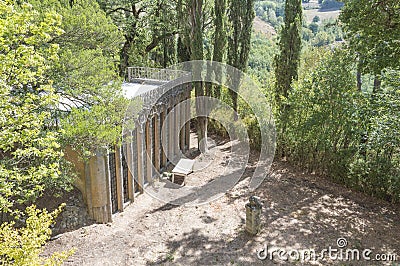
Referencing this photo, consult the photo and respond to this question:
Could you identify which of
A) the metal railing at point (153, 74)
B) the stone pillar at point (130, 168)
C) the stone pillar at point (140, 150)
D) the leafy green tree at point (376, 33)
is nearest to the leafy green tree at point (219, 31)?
the metal railing at point (153, 74)

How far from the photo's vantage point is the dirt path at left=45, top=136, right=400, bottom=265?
23.7ft

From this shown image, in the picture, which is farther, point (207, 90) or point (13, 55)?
point (207, 90)

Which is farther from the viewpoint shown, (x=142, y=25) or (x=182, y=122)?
(x=142, y=25)

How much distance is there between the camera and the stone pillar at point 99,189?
7977 millimetres

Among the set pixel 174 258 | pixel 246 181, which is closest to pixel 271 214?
pixel 246 181

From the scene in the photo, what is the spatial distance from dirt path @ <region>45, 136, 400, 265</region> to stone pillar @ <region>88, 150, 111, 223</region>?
0.32 meters

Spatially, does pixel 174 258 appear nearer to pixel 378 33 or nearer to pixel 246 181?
pixel 246 181

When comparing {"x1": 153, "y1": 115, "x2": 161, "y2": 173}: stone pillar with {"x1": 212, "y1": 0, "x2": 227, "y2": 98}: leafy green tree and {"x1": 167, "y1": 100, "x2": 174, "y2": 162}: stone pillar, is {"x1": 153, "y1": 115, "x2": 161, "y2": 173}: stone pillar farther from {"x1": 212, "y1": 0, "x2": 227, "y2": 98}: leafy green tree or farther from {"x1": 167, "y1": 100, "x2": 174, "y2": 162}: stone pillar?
{"x1": 212, "y1": 0, "x2": 227, "y2": 98}: leafy green tree

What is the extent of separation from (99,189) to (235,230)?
3964mm

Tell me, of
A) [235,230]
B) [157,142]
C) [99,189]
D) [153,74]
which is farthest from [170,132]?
[235,230]

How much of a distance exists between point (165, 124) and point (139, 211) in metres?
3.85

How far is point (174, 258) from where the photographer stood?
7.18m

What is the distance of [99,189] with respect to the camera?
8.20 metres

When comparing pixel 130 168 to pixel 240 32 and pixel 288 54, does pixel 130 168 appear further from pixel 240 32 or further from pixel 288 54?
pixel 240 32
